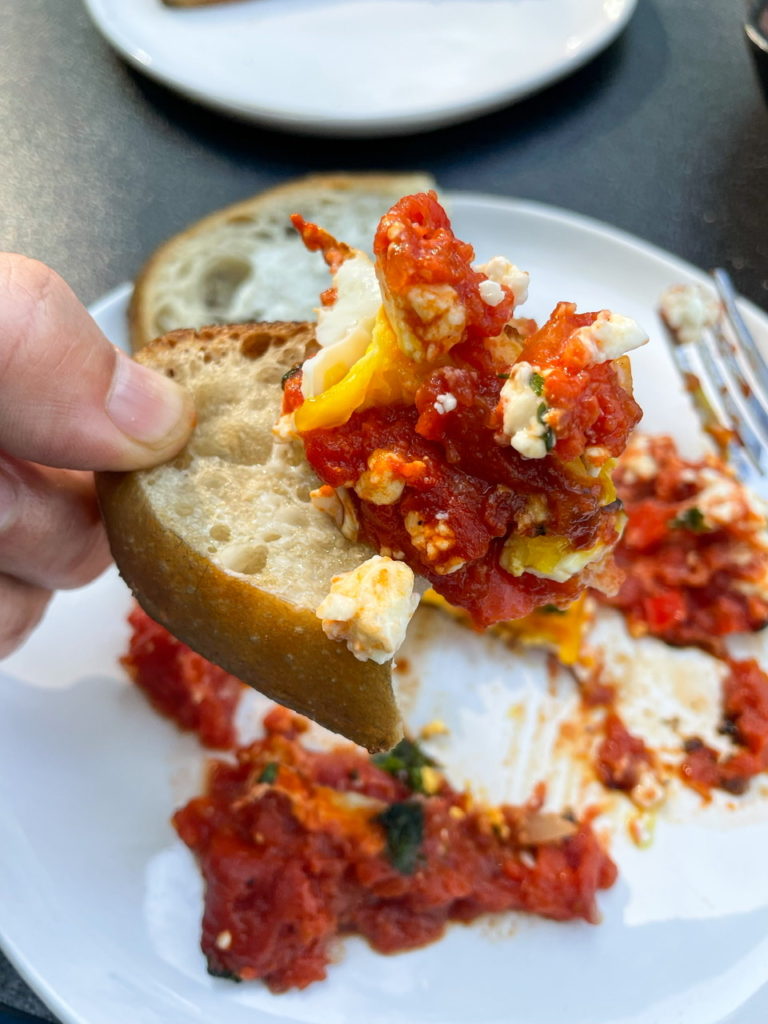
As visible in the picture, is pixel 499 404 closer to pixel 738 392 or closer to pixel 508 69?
pixel 738 392

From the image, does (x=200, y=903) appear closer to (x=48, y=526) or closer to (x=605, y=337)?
(x=48, y=526)

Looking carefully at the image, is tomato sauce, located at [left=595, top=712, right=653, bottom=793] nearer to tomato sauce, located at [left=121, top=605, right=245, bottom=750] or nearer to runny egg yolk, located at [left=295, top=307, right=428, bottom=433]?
tomato sauce, located at [left=121, top=605, right=245, bottom=750]

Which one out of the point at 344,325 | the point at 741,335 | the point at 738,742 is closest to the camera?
the point at 344,325

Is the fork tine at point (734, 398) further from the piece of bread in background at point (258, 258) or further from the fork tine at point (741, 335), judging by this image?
Result: the piece of bread in background at point (258, 258)

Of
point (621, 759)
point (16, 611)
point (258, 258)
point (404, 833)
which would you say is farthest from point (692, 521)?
point (16, 611)

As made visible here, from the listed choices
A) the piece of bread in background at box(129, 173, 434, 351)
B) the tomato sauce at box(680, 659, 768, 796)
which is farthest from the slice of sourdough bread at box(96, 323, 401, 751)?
the tomato sauce at box(680, 659, 768, 796)

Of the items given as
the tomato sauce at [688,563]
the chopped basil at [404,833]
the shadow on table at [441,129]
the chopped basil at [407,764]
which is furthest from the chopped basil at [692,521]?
the shadow on table at [441,129]

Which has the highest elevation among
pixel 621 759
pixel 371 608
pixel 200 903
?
pixel 371 608

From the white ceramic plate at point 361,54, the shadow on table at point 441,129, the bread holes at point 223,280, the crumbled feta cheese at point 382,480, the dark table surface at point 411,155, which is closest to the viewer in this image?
the crumbled feta cheese at point 382,480
